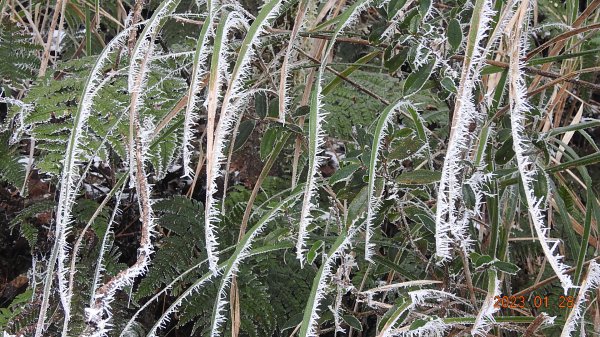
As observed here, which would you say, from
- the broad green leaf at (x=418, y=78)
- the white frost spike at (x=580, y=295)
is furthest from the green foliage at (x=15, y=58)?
the white frost spike at (x=580, y=295)

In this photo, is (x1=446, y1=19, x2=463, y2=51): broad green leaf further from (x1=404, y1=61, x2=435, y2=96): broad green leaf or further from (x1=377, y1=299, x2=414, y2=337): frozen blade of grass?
(x1=377, y1=299, x2=414, y2=337): frozen blade of grass

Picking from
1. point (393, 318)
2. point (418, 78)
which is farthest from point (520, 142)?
point (393, 318)

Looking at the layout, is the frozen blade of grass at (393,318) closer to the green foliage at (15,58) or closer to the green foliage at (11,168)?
the green foliage at (11,168)

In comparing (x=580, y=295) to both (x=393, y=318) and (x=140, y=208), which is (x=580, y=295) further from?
(x=140, y=208)

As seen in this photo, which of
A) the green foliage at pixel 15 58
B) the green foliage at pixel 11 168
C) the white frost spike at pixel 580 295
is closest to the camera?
the white frost spike at pixel 580 295

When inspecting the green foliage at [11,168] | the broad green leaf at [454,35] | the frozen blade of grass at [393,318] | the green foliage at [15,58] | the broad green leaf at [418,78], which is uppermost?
the broad green leaf at [454,35]

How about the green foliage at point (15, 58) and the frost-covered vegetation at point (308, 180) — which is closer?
the frost-covered vegetation at point (308, 180)

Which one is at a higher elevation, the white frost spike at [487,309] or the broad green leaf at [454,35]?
the broad green leaf at [454,35]

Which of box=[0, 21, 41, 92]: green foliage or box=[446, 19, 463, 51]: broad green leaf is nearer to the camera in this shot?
box=[446, 19, 463, 51]: broad green leaf

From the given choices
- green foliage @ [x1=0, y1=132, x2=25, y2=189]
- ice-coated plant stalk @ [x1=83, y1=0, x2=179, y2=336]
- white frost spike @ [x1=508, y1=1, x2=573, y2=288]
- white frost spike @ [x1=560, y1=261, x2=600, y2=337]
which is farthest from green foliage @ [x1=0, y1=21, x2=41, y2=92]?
white frost spike @ [x1=560, y1=261, x2=600, y2=337]

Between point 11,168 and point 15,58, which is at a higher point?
point 15,58
